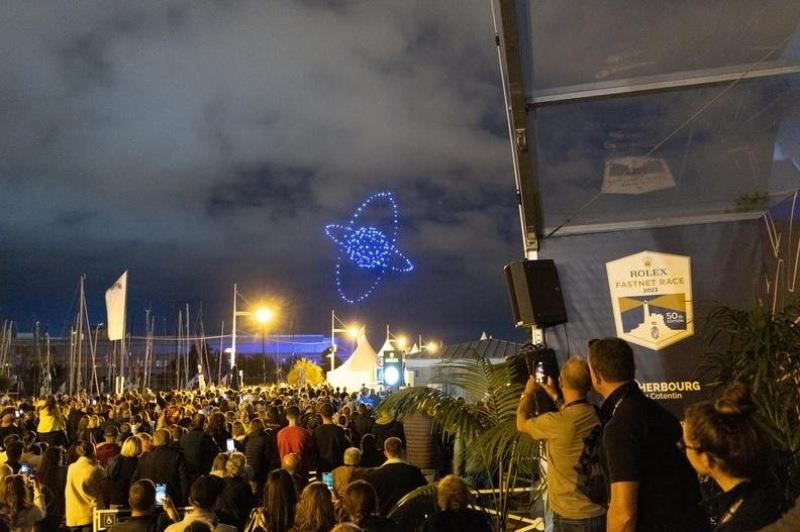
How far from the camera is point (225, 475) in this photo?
6.04m

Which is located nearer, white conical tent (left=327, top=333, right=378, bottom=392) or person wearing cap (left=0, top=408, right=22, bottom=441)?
person wearing cap (left=0, top=408, right=22, bottom=441)

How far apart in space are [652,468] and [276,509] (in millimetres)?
2449

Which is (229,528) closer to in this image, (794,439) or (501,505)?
(501,505)

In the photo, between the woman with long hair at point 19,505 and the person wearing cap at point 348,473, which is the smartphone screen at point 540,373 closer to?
the person wearing cap at point 348,473

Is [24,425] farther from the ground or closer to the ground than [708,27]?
closer to the ground

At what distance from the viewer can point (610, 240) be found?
693 cm

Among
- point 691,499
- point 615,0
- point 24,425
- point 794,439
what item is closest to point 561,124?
point 615,0

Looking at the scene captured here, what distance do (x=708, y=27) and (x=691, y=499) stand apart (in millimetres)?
4316

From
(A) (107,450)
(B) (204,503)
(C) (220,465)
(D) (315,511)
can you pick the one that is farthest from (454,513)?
(A) (107,450)

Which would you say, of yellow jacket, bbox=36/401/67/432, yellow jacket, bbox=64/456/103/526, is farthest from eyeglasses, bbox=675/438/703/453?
yellow jacket, bbox=36/401/67/432

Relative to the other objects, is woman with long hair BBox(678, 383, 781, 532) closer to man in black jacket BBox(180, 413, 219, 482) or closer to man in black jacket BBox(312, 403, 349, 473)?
man in black jacket BBox(180, 413, 219, 482)

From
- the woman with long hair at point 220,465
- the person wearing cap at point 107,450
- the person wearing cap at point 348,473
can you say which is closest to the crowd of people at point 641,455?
the person wearing cap at point 348,473

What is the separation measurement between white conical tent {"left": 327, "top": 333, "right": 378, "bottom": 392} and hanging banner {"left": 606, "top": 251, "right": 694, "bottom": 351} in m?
26.2

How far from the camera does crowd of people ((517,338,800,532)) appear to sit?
6.80ft
